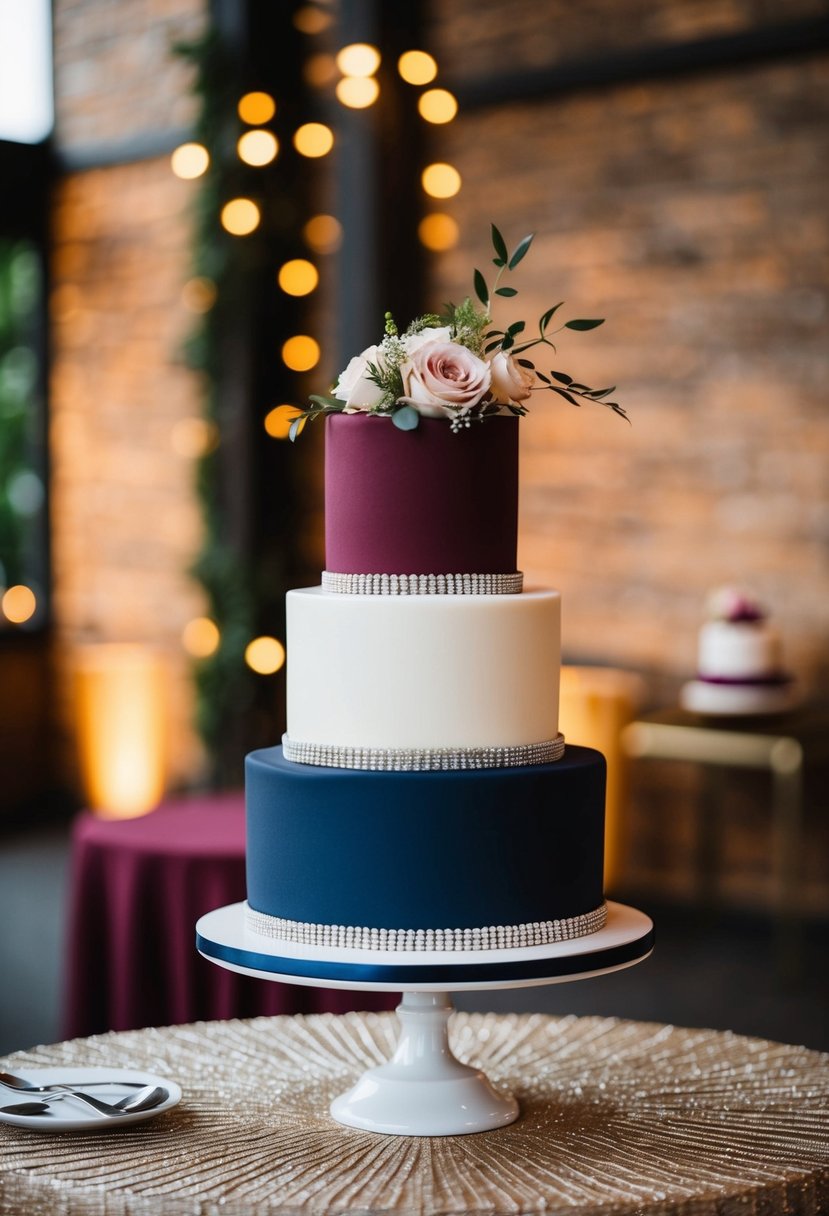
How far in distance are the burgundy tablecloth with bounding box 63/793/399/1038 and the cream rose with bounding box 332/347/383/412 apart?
170cm

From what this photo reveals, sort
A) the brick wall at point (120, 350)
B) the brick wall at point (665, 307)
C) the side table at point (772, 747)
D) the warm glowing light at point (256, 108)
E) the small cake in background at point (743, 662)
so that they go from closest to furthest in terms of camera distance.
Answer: the side table at point (772, 747), the small cake in background at point (743, 662), the brick wall at point (665, 307), the warm glowing light at point (256, 108), the brick wall at point (120, 350)

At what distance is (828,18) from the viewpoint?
5.27 m

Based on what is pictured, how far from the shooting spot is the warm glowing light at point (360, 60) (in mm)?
6211

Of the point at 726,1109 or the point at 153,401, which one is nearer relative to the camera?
the point at 726,1109

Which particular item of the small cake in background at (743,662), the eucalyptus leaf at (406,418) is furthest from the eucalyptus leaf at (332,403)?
the small cake in background at (743,662)

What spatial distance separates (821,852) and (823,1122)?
150 inches

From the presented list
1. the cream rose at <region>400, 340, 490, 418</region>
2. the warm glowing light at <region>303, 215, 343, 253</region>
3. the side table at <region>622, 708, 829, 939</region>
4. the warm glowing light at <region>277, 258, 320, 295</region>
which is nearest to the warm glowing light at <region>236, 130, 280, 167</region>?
the warm glowing light at <region>303, 215, 343, 253</region>

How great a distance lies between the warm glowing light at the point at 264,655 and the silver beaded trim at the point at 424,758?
15.5 ft

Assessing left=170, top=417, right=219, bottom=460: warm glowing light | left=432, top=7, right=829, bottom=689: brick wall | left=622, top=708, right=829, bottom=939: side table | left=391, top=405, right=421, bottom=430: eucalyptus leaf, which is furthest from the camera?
left=170, top=417, right=219, bottom=460: warm glowing light

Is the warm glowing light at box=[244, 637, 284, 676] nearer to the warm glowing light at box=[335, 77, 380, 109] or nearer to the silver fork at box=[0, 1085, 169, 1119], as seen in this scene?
the warm glowing light at box=[335, 77, 380, 109]

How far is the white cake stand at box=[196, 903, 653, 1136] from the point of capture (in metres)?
1.68

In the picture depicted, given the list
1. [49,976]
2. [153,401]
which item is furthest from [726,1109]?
[153,401]

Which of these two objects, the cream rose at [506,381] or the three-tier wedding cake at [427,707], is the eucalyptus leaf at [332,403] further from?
the cream rose at [506,381]

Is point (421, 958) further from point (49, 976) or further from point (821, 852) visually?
point (821, 852)
